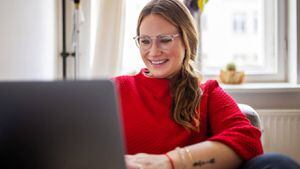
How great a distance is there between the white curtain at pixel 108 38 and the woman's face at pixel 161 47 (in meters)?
0.86

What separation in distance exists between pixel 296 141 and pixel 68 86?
213cm

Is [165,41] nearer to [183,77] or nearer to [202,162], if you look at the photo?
[183,77]

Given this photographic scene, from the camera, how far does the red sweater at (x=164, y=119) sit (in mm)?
1301

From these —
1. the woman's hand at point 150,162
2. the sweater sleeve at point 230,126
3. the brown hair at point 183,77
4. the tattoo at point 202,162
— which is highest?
the brown hair at point 183,77

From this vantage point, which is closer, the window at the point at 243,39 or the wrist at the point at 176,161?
the wrist at the point at 176,161

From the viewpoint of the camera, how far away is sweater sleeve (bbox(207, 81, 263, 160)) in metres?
1.19

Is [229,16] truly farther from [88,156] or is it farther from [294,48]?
[88,156]

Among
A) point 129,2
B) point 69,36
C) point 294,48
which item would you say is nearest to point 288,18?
point 294,48

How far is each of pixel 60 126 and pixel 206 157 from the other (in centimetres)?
62

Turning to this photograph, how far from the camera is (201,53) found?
2.72m

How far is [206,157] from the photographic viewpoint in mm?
1150

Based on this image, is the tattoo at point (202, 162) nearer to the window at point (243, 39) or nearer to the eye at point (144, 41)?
the eye at point (144, 41)

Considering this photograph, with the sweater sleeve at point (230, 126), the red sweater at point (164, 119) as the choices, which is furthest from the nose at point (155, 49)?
the sweater sleeve at point (230, 126)

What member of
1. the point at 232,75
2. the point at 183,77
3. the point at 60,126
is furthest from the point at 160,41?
Result: the point at 232,75
